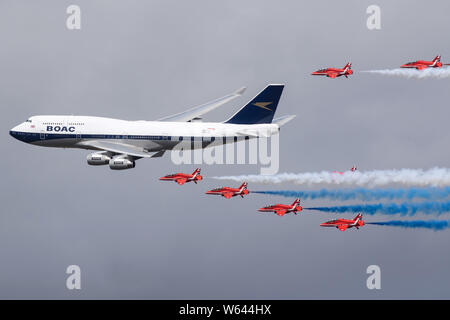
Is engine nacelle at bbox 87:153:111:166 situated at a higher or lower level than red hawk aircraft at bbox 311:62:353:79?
lower

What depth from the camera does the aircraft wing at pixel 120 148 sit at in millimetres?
172575

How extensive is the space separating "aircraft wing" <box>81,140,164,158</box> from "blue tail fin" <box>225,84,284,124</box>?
52.0 ft

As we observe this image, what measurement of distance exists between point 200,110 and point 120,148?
2220 cm

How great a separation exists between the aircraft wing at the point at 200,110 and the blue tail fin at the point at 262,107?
1176 centimetres

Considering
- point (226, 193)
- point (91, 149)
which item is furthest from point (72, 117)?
point (226, 193)

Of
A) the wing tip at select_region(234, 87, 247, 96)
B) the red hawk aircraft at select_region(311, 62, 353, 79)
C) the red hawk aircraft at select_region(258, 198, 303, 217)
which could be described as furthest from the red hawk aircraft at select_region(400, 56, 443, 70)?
the wing tip at select_region(234, 87, 247, 96)

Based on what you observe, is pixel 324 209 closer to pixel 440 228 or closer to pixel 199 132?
pixel 440 228

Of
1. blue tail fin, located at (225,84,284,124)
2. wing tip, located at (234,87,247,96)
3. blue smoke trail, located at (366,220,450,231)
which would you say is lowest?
blue smoke trail, located at (366,220,450,231)

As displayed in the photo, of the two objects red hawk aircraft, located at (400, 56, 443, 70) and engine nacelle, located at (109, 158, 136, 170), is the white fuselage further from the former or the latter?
red hawk aircraft, located at (400, 56, 443, 70)

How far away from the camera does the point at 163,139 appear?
175 m

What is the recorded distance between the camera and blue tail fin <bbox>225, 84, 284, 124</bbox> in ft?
591

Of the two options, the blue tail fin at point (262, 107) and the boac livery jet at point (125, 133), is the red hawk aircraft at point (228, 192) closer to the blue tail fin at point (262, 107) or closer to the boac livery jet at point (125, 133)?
the boac livery jet at point (125, 133)

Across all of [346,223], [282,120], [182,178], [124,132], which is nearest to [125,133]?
[124,132]

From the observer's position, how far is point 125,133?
176125 mm
